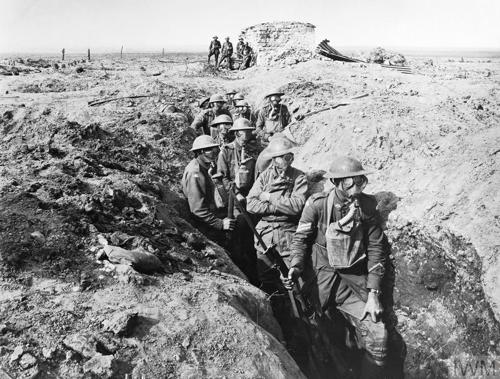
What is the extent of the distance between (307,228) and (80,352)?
7.96 ft

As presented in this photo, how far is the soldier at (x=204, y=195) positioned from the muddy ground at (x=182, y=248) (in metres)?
0.32

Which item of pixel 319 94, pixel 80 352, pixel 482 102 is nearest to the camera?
pixel 80 352

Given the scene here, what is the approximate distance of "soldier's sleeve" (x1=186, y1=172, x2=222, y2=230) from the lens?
205 inches

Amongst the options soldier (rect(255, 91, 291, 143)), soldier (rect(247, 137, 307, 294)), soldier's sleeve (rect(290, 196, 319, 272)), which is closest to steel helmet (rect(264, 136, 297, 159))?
soldier (rect(247, 137, 307, 294))

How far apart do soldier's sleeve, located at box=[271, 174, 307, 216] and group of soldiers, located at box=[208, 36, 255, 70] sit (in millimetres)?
13484

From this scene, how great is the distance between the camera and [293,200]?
15.5 ft

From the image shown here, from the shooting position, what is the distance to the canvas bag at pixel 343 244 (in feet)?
13.1

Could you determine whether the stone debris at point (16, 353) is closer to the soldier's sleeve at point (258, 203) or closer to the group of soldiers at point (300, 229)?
the group of soldiers at point (300, 229)

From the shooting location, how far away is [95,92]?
35.8 ft

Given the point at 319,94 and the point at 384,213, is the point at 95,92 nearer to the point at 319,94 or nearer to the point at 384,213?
the point at 319,94

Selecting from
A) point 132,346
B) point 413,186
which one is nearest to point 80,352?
point 132,346

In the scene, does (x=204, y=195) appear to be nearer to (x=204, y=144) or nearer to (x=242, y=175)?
(x=204, y=144)

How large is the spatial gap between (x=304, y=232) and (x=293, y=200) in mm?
559

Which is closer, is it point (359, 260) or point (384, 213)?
point (359, 260)
